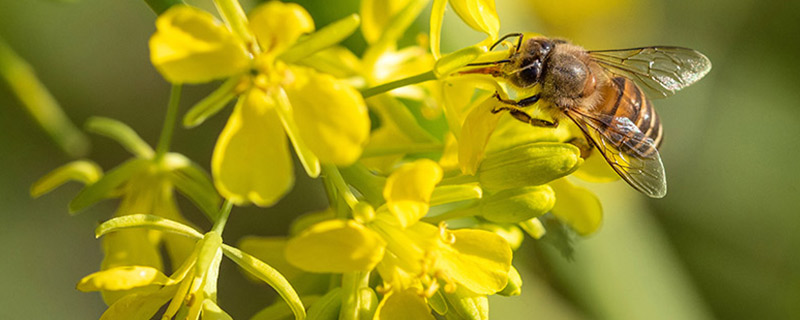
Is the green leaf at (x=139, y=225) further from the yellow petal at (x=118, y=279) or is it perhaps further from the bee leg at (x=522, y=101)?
the bee leg at (x=522, y=101)

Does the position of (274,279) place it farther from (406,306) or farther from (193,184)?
(193,184)

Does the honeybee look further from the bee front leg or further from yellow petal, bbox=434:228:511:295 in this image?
yellow petal, bbox=434:228:511:295

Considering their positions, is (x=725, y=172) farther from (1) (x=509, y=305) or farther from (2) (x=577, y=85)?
(2) (x=577, y=85)

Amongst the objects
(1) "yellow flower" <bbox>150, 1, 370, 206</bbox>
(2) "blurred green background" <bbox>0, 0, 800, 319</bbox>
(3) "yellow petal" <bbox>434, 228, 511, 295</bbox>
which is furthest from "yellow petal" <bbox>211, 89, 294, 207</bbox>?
(2) "blurred green background" <bbox>0, 0, 800, 319</bbox>

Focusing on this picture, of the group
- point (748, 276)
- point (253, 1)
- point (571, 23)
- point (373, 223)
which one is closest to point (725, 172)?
point (748, 276)

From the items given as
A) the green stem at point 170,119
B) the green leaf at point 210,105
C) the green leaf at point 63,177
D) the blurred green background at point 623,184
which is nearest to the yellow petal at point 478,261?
the green leaf at point 210,105

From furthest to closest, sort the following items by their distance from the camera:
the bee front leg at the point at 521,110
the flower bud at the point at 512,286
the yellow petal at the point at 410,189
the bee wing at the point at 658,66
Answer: the bee wing at the point at 658,66, the bee front leg at the point at 521,110, the flower bud at the point at 512,286, the yellow petal at the point at 410,189
